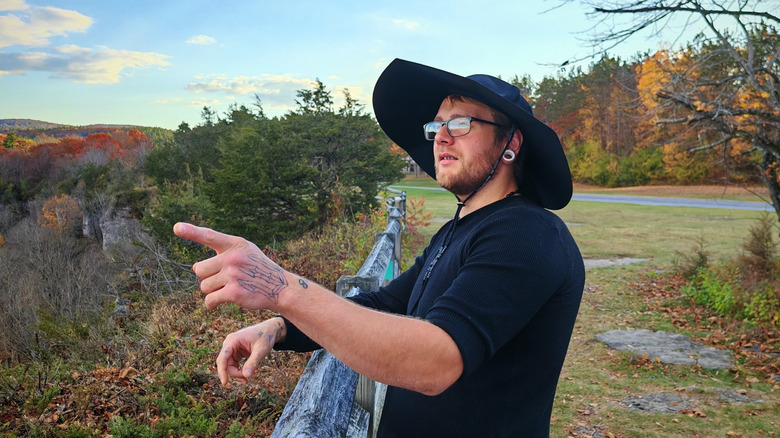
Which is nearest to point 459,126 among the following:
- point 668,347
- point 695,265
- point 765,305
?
point 668,347

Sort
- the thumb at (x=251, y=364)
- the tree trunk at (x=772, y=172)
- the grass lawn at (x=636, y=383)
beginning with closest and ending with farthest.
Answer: the thumb at (x=251, y=364), the grass lawn at (x=636, y=383), the tree trunk at (x=772, y=172)

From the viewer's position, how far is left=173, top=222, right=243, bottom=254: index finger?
44.6 inches

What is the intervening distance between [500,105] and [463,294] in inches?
28.7

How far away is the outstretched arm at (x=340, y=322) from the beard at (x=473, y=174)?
747 millimetres

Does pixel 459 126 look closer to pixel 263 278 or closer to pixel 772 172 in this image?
pixel 263 278

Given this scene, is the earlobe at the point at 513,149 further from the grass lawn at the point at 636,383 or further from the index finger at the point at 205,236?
the grass lawn at the point at 636,383

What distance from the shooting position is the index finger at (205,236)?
1.13 metres

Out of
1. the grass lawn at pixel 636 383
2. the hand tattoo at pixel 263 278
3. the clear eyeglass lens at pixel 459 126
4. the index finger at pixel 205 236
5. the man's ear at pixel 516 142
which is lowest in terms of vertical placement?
the grass lawn at pixel 636 383

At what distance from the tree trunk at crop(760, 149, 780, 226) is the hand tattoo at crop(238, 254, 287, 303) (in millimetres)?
7892

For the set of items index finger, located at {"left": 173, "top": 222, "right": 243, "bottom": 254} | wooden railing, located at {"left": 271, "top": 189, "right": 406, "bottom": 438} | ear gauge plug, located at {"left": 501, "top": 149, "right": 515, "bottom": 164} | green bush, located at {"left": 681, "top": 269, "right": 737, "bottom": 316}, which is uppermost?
ear gauge plug, located at {"left": 501, "top": 149, "right": 515, "bottom": 164}

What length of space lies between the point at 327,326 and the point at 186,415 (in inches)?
129

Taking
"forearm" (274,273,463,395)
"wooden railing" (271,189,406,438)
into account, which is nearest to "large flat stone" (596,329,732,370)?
"wooden railing" (271,189,406,438)

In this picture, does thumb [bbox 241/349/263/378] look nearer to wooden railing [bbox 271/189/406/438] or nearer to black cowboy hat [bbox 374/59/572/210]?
wooden railing [bbox 271/189/406/438]

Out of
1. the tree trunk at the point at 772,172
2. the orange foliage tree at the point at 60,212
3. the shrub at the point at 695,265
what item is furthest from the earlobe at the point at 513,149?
the orange foliage tree at the point at 60,212
